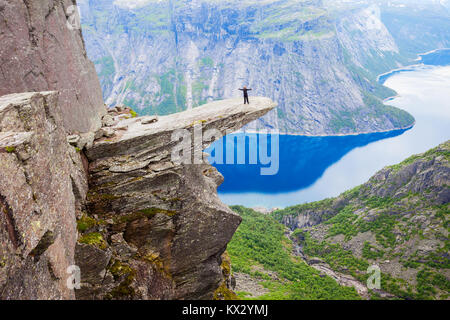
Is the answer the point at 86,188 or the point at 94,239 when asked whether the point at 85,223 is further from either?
the point at 86,188

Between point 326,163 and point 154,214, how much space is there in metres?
118

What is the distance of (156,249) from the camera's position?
1541 centimetres

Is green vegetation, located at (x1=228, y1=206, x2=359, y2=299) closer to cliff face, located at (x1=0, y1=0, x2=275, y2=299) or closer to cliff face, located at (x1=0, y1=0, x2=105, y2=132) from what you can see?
cliff face, located at (x1=0, y1=0, x2=275, y2=299)

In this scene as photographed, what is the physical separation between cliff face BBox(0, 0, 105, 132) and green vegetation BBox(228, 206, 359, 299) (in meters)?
28.1

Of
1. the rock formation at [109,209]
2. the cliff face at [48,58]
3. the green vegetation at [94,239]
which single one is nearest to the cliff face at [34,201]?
the rock formation at [109,209]

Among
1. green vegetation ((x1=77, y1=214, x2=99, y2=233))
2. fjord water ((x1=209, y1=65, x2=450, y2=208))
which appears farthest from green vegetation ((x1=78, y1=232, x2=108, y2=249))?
fjord water ((x1=209, y1=65, x2=450, y2=208))

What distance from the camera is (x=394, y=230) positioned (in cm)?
5406

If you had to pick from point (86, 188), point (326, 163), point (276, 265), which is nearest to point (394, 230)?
point (276, 265)

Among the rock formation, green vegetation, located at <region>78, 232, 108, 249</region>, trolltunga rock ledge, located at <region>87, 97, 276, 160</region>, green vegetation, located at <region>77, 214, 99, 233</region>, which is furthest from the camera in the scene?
trolltunga rock ledge, located at <region>87, 97, 276, 160</region>

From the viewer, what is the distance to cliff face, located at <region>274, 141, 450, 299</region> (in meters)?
44.7

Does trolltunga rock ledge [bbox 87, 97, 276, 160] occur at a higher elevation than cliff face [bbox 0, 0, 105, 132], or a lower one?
lower

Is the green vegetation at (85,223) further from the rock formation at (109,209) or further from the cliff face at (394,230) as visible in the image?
the cliff face at (394,230)

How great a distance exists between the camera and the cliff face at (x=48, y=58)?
12.0 metres
